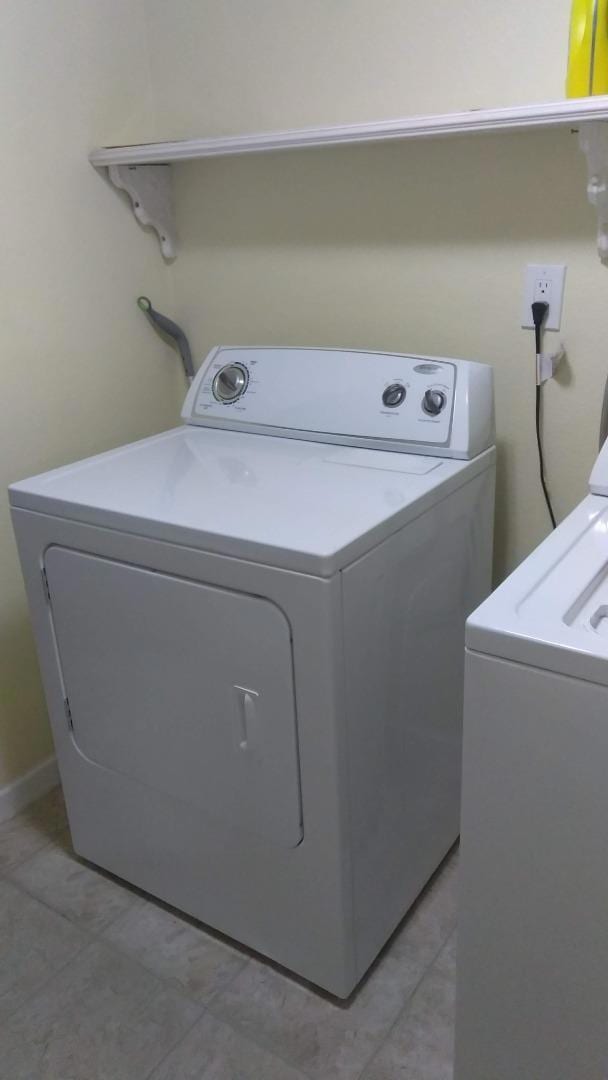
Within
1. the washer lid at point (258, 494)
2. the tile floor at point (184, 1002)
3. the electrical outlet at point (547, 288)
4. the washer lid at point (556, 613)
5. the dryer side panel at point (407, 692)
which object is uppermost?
the electrical outlet at point (547, 288)

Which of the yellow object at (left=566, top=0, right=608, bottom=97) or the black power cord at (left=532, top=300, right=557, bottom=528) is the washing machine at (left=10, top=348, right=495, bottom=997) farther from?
the yellow object at (left=566, top=0, right=608, bottom=97)

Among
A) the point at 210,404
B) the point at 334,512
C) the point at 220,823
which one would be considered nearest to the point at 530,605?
the point at 334,512

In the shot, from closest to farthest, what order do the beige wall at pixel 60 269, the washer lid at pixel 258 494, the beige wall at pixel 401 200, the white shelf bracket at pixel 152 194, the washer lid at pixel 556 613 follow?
the washer lid at pixel 556 613, the washer lid at pixel 258 494, the beige wall at pixel 401 200, the beige wall at pixel 60 269, the white shelf bracket at pixel 152 194

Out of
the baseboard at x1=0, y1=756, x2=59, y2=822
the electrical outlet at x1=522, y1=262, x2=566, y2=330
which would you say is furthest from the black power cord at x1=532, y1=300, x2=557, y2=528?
the baseboard at x1=0, y1=756, x2=59, y2=822

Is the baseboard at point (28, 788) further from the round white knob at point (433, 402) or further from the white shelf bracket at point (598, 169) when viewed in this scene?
the white shelf bracket at point (598, 169)

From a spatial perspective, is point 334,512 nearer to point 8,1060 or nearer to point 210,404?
point 210,404

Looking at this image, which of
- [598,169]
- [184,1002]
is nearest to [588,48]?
[598,169]

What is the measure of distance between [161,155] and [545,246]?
0.78m

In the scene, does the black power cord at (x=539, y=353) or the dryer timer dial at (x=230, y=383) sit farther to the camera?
the dryer timer dial at (x=230, y=383)

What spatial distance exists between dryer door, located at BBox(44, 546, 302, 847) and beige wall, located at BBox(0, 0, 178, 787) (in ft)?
1.41

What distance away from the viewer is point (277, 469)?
1468 mm

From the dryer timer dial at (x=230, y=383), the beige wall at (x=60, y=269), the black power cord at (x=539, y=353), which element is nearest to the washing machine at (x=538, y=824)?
the black power cord at (x=539, y=353)

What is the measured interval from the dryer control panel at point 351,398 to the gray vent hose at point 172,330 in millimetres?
235

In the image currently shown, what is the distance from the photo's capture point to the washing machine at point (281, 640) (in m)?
1.21
